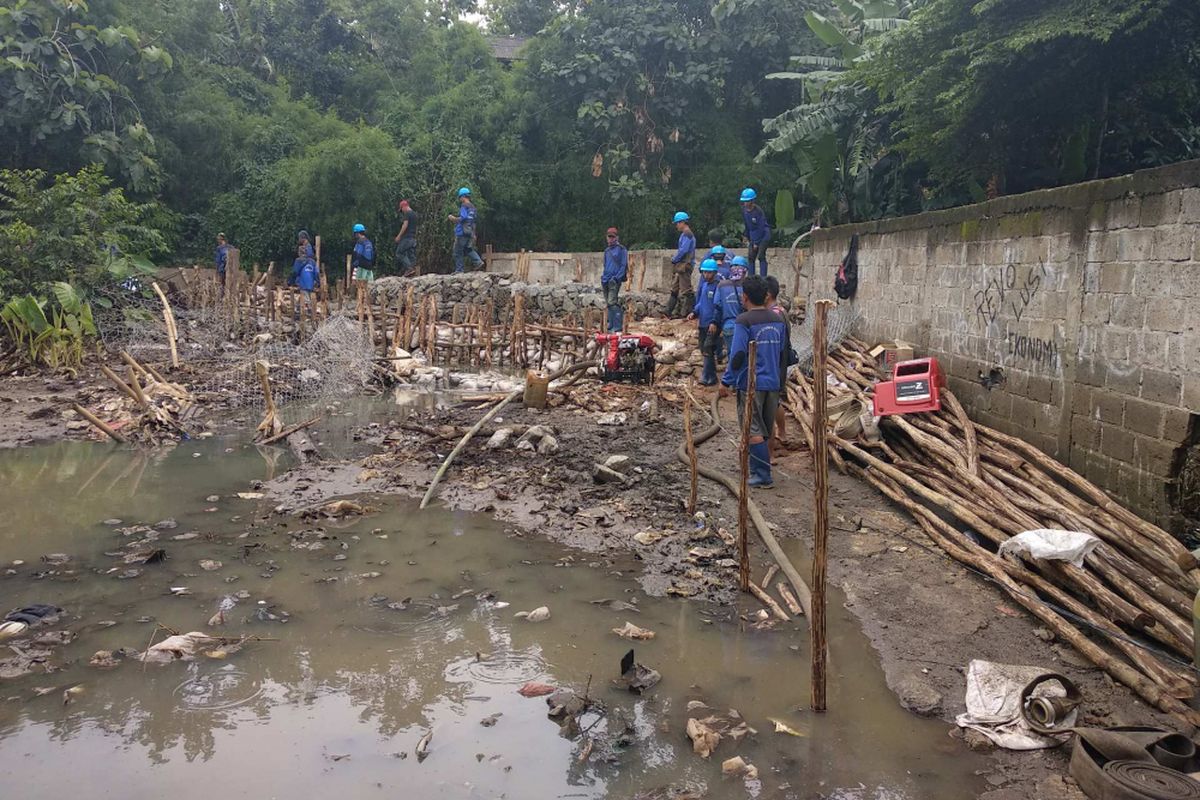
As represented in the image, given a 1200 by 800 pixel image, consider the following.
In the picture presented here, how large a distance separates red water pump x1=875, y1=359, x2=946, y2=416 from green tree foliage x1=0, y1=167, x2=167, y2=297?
1226 centimetres

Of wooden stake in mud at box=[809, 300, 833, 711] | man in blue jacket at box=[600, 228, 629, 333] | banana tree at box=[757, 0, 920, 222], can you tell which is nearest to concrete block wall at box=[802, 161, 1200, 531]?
wooden stake in mud at box=[809, 300, 833, 711]

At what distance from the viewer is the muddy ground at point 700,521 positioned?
13.3 ft

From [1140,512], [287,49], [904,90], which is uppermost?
[287,49]

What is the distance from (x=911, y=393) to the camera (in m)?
7.55

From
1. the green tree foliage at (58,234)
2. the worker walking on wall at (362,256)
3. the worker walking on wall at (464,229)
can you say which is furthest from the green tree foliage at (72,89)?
the worker walking on wall at (464,229)

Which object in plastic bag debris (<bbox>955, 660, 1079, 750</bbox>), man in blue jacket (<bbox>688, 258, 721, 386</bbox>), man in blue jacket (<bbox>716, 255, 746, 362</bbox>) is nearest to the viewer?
plastic bag debris (<bbox>955, 660, 1079, 750</bbox>)

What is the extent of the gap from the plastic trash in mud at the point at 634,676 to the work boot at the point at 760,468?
318 centimetres

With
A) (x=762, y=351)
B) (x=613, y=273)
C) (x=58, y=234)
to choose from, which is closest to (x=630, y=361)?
(x=613, y=273)

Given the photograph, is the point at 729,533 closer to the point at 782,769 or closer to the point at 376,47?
the point at 782,769

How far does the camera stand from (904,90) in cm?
915

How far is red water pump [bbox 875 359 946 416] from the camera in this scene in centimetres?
746

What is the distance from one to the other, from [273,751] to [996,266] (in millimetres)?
6510

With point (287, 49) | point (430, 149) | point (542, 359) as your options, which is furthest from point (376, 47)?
point (542, 359)

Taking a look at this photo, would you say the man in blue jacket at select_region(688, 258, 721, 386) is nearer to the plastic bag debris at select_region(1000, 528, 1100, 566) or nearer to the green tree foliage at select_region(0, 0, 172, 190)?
the plastic bag debris at select_region(1000, 528, 1100, 566)
